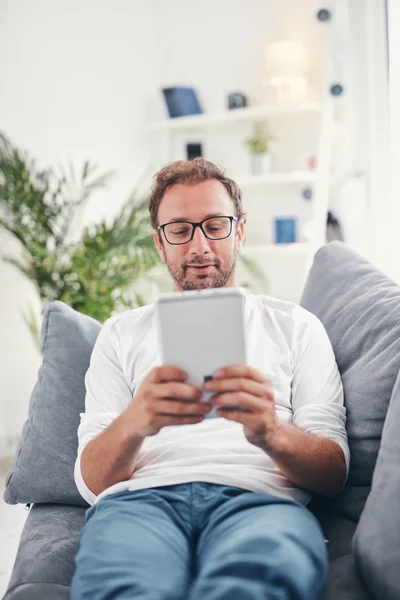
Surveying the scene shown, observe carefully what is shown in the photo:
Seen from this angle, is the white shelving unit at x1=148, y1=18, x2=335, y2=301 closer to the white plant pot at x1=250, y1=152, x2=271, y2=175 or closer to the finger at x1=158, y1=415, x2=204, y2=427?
the white plant pot at x1=250, y1=152, x2=271, y2=175

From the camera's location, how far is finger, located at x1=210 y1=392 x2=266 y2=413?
3.57 ft

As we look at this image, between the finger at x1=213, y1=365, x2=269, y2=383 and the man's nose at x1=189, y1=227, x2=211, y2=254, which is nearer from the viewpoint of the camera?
the finger at x1=213, y1=365, x2=269, y2=383

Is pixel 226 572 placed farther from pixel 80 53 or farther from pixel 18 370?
pixel 80 53

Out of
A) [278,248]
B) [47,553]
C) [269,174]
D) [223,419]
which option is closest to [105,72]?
[269,174]

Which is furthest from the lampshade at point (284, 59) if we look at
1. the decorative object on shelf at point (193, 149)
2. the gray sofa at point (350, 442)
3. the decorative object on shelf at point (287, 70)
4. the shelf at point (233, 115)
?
the gray sofa at point (350, 442)

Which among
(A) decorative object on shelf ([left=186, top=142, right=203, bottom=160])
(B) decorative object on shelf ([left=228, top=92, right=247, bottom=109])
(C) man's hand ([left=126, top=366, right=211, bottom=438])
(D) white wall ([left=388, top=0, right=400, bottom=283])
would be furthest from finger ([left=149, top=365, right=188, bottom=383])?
(A) decorative object on shelf ([left=186, top=142, right=203, bottom=160])

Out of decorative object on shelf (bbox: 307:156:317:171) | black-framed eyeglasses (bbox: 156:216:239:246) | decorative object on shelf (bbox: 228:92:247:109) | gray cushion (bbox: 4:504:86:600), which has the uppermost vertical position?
decorative object on shelf (bbox: 228:92:247:109)

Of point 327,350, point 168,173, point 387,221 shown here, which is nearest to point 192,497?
point 327,350

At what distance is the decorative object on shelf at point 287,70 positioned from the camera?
3793 millimetres

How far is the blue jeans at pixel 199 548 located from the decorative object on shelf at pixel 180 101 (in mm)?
3199

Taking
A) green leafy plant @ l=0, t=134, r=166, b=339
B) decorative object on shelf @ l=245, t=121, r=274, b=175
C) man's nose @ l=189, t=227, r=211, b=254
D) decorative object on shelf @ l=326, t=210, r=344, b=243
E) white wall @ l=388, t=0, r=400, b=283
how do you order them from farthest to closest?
decorative object on shelf @ l=245, t=121, r=274, b=175
decorative object on shelf @ l=326, t=210, r=344, b=243
green leafy plant @ l=0, t=134, r=166, b=339
white wall @ l=388, t=0, r=400, b=283
man's nose @ l=189, t=227, r=211, b=254

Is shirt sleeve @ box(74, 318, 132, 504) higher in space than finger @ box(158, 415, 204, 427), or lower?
lower

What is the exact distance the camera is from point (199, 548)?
1.18 m

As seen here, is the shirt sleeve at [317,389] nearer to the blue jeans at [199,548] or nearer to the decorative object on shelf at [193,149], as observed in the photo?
the blue jeans at [199,548]
